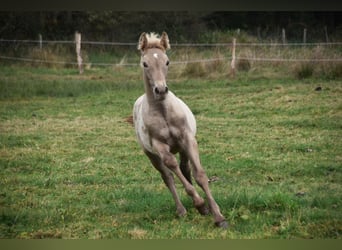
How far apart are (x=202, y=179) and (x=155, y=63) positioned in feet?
2.92

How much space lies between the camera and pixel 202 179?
12.0ft

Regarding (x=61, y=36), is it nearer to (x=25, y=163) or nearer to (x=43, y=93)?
(x=43, y=93)

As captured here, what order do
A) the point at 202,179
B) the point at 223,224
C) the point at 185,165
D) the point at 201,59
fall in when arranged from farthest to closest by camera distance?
the point at 201,59, the point at 185,165, the point at 202,179, the point at 223,224

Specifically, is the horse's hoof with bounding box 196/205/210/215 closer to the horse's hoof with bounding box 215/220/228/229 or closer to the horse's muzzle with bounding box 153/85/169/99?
the horse's hoof with bounding box 215/220/228/229

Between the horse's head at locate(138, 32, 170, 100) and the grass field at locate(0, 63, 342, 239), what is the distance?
0.95 metres

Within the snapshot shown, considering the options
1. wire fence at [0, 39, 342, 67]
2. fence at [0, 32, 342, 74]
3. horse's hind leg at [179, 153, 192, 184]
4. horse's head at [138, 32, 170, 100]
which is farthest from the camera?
fence at [0, 32, 342, 74]

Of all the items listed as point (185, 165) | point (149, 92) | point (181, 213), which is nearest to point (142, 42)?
point (149, 92)

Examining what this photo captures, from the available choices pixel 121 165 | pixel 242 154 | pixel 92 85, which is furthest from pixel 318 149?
pixel 92 85

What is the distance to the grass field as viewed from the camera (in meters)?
3.71

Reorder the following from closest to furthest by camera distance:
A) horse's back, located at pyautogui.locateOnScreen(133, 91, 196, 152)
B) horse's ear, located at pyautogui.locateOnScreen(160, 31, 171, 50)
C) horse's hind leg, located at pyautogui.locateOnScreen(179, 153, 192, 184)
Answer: horse's back, located at pyautogui.locateOnScreen(133, 91, 196, 152) < horse's ear, located at pyautogui.locateOnScreen(160, 31, 171, 50) < horse's hind leg, located at pyautogui.locateOnScreen(179, 153, 192, 184)

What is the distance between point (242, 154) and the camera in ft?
17.9

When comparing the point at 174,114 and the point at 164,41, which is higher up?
the point at 164,41

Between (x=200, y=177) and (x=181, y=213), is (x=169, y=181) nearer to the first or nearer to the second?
(x=181, y=213)

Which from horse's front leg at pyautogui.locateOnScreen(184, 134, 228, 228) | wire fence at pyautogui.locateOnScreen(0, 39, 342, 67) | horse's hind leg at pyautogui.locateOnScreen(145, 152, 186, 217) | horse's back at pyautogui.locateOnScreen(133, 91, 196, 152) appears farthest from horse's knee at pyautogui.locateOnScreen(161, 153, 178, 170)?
wire fence at pyautogui.locateOnScreen(0, 39, 342, 67)
